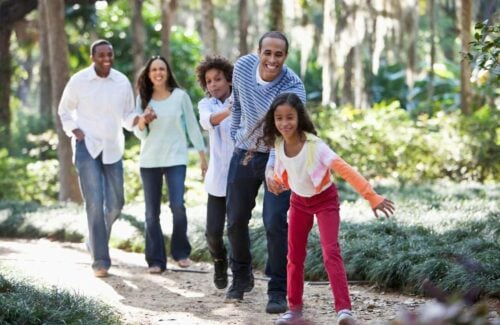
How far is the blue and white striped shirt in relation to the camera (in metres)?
6.05

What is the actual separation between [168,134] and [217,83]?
1.12 metres

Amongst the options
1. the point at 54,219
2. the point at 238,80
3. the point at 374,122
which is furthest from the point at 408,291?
the point at 374,122

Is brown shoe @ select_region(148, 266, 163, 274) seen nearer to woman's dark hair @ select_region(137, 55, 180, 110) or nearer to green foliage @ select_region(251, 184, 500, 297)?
green foliage @ select_region(251, 184, 500, 297)

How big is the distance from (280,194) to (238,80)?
85 cm

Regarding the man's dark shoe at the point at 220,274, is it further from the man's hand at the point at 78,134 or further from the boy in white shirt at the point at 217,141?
the man's hand at the point at 78,134

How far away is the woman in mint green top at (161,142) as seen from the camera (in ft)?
26.4

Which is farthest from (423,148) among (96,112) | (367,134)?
(96,112)

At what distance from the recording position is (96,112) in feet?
26.5

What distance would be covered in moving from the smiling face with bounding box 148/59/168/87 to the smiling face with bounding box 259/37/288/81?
219 cm

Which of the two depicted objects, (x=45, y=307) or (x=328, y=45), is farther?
(x=328, y=45)

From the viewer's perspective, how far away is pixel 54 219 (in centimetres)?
1148

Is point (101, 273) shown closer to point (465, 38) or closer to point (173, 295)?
point (173, 295)

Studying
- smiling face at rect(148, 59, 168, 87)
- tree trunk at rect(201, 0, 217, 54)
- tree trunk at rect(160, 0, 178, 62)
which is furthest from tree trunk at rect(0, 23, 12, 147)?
smiling face at rect(148, 59, 168, 87)

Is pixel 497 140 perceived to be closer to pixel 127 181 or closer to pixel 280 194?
pixel 127 181
